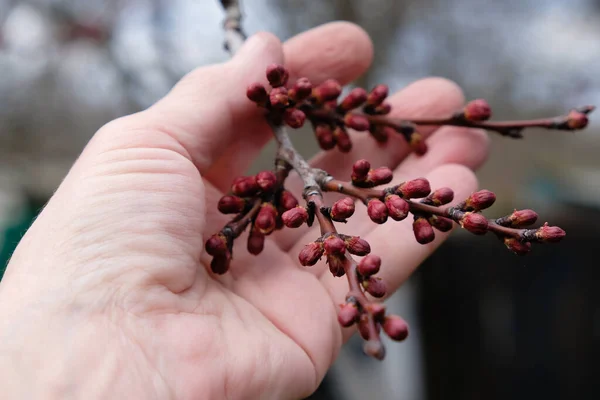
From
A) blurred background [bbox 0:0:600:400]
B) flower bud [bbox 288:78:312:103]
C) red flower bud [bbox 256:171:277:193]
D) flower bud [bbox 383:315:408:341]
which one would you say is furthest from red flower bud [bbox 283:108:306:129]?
blurred background [bbox 0:0:600:400]

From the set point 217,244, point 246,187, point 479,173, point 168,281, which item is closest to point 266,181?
point 246,187

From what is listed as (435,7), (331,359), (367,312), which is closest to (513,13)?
(435,7)

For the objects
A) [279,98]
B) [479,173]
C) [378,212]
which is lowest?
[479,173]

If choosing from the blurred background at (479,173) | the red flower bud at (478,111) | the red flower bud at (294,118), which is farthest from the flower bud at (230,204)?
the blurred background at (479,173)

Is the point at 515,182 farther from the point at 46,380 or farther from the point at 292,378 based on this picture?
the point at 46,380

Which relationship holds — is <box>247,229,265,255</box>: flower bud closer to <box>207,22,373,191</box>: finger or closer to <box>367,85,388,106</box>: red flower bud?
<box>207,22,373,191</box>: finger

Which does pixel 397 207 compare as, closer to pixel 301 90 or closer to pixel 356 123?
pixel 301 90

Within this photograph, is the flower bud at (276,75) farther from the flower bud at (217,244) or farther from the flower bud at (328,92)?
the flower bud at (217,244)

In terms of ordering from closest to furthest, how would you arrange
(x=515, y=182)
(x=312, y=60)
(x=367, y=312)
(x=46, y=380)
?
(x=367, y=312)
(x=46, y=380)
(x=312, y=60)
(x=515, y=182)
